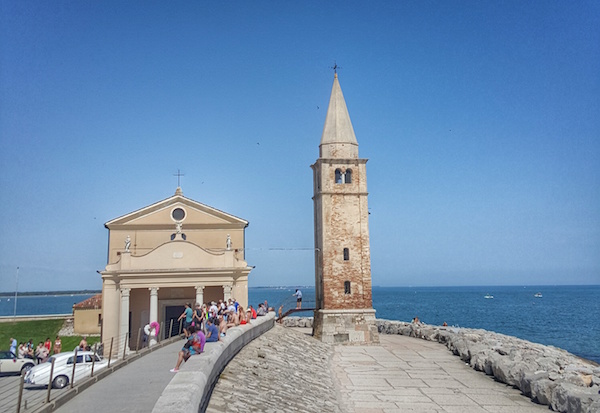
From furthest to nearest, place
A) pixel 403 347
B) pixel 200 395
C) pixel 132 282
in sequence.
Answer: pixel 403 347, pixel 132 282, pixel 200 395

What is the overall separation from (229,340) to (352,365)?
8949 mm

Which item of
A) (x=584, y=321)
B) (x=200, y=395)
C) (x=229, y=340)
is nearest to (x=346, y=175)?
(x=229, y=340)

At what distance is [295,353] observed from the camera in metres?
19.8

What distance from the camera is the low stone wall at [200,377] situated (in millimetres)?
6801

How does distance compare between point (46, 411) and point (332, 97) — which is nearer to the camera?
point (46, 411)

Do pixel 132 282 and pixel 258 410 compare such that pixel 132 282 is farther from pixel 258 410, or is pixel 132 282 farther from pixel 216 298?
pixel 258 410

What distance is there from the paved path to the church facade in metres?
11.1

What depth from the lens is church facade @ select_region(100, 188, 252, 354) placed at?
24.4 m

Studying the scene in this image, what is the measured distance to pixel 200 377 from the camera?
330 inches

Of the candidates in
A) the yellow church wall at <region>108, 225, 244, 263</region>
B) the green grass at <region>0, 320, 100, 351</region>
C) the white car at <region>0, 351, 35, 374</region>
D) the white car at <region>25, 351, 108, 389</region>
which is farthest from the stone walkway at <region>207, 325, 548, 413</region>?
the green grass at <region>0, 320, 100, 351</region>

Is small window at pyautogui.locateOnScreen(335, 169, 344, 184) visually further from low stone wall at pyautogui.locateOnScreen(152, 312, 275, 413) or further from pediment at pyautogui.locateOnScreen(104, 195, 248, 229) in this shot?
low stone wall at pyautogui.locateOnScreen(152, 312, 275, 413)

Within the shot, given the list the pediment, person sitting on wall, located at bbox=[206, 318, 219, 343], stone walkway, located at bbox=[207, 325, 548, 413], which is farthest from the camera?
the pediment

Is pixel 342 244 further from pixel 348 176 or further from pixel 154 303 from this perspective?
pixel 154 303

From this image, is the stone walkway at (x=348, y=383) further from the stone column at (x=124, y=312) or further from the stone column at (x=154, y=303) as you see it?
the stone column at (x=124, y=312)
